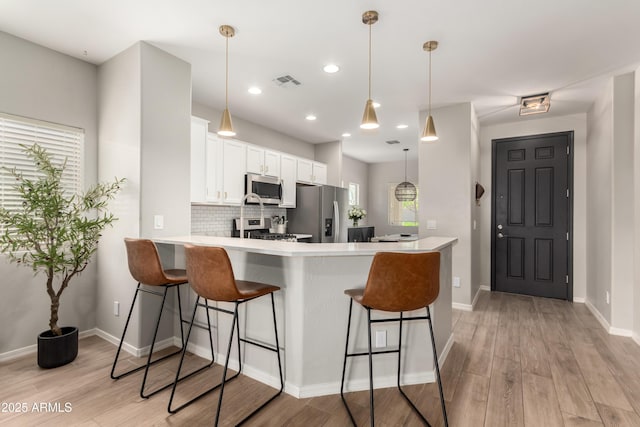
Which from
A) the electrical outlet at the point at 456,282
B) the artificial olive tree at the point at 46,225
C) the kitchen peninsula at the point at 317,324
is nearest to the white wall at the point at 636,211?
the electrical outlet at the point at 456,282

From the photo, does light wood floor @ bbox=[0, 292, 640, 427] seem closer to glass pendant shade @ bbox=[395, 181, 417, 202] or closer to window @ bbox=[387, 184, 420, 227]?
glass pendant shade @ bbox=[395, 181, 417, 202]

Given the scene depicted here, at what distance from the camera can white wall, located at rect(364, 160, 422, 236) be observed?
8492 millimetres

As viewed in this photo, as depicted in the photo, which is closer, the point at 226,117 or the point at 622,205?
the point at 226,117

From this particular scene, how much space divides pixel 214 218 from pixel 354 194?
448 centimetres

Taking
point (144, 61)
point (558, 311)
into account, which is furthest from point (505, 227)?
point (144, 61)

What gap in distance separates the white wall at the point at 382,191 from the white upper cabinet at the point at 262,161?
4.28 meters

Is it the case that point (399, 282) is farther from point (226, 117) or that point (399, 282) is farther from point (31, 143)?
point (31, 143)

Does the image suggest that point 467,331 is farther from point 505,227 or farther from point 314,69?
point 314,69

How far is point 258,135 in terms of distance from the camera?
17.4ft

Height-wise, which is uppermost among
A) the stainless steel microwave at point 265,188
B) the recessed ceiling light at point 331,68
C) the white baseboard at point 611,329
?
the recessed ceiling light at point 331,68

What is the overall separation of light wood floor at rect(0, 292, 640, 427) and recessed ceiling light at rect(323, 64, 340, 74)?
280 cm

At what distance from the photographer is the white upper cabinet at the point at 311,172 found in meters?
5.64

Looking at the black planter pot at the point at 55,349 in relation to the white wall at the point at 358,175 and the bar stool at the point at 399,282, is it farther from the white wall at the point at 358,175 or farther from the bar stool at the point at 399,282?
the white wall at the point at 358,175

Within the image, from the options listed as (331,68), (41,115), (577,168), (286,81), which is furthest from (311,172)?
(577,168)
